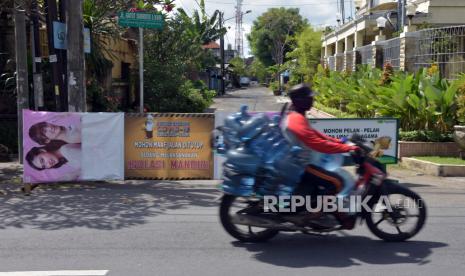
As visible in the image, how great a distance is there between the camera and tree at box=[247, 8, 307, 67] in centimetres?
7881

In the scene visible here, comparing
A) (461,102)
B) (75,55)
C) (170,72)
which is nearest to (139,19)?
(75,55)

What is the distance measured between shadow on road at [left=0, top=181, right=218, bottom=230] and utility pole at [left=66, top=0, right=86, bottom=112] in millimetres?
1784

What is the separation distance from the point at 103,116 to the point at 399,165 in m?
6.23

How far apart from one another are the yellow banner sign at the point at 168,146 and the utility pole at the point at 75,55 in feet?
4.78

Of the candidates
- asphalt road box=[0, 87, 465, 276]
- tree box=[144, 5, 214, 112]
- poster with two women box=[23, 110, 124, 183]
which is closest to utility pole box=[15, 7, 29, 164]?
poster with two women box=[23, 110, 124, 183]

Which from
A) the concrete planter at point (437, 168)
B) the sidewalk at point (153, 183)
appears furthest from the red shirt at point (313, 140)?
the concrete planter at point (437, 168)

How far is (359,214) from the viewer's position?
615 centimetres

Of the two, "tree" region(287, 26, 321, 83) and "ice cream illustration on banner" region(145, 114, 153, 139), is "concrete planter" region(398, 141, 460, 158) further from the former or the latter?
"tree" region(287, 26, 321, 83)

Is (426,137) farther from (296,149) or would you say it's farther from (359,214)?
(296,149)

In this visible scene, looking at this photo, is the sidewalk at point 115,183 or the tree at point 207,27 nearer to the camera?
the sidewalk at point 115,183

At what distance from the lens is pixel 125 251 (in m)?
6.02

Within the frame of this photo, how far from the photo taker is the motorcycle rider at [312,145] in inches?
230

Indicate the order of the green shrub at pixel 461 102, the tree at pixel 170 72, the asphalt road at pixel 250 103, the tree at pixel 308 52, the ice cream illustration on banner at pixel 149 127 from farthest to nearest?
the tree at pixel 308 52 → the asphalt road at pixel 250 103 → the tree at pixel 170 72 → the green shrub at pixel 461 102 → the ice cream illustration on banner at pixel 149 127

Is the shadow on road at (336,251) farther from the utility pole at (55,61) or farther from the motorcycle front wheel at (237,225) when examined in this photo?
the utility pole at (55,61)
